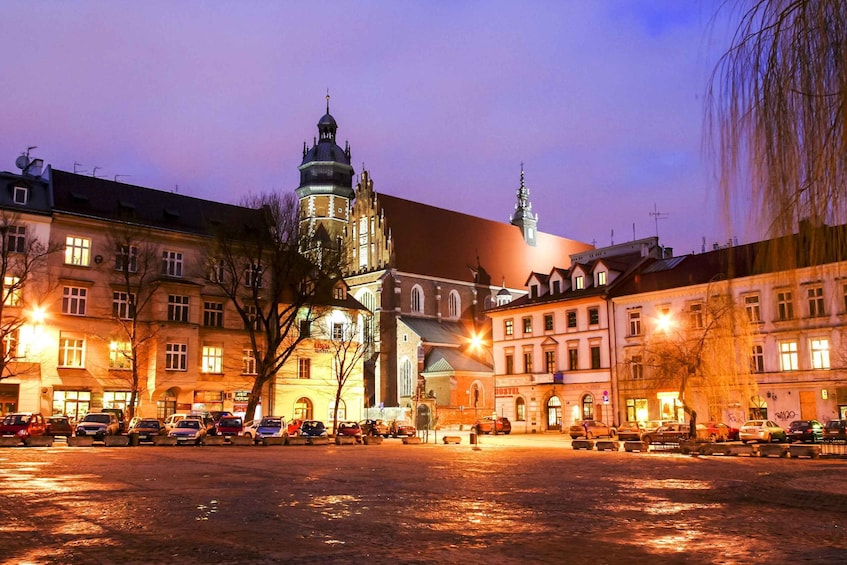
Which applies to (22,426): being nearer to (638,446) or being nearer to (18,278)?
(18,278)

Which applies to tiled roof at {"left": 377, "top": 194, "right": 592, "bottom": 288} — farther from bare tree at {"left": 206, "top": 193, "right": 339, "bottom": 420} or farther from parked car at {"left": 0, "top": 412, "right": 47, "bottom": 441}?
parked car at {"left": 0, "top": 412, "right": 47, "bottom": 441}

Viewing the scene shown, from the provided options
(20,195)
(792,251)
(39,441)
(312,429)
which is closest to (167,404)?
(312,429)

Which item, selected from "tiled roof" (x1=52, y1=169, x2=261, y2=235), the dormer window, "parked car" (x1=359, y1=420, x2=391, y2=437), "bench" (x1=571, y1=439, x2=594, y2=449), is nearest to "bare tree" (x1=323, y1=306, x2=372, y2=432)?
"parked car" (x1=359, y1=420, x2=391, y2=437)

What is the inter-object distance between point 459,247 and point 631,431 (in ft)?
146

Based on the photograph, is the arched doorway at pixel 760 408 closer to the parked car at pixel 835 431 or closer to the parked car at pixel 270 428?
the parked car at pixel 835 431

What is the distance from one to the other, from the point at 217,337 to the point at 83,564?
4978 centimetres

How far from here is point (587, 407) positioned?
198 ft

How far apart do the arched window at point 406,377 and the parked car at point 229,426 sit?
113 ft

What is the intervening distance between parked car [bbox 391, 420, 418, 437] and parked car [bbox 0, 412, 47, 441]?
78.5 feet

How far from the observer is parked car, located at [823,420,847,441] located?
136 feet

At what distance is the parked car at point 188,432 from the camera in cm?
4119

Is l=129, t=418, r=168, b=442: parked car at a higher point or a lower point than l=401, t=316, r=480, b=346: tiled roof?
lower

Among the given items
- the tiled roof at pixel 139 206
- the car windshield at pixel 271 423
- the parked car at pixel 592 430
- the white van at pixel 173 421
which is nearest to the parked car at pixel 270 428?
the car windshield at pixel 271 423

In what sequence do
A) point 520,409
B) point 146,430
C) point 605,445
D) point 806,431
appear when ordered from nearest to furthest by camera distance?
point 605,445, point 146,430, point 806,431, point 520,409
